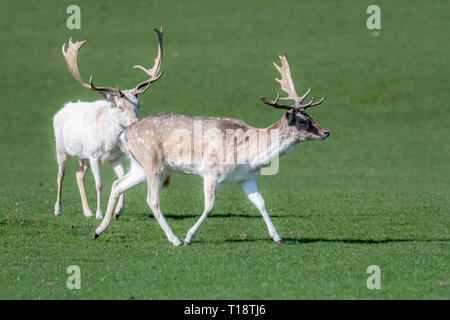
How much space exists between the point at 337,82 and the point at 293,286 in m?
26.1

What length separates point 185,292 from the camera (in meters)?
8.52

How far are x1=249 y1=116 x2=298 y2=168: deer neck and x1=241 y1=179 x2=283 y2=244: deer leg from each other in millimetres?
368

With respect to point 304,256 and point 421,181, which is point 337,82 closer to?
point 421,181

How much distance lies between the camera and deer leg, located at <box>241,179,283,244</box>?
10.9 m

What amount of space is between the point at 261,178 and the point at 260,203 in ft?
41.7

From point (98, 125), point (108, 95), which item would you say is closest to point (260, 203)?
point (108, 95)

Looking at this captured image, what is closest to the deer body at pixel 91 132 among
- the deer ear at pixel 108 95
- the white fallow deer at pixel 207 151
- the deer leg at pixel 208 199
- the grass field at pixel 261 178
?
the deer ear at pixel 108 95

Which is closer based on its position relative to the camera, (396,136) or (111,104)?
(111,104)

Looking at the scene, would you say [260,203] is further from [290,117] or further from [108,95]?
[108,95]

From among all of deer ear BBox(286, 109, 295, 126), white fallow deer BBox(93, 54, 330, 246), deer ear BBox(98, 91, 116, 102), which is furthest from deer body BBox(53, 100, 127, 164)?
deer ear BBox(286, 109, 295, 126)

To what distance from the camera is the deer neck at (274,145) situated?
10.8 meters

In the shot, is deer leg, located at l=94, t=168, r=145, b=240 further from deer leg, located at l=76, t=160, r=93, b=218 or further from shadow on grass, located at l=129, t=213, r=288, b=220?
deer leg, located at l=76, t=160, r=93, b=218

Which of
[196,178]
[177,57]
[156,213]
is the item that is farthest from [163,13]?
[156,213]

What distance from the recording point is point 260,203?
1092 cm
